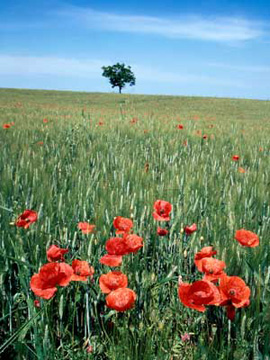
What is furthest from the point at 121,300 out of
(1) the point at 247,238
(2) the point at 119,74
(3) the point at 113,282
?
(2) the point at 119,74

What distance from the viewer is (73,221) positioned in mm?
1373

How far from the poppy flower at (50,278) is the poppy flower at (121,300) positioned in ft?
0.33

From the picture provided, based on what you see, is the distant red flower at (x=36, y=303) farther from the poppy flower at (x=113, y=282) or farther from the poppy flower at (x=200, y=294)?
the poppy flower at (x=200, y=294)

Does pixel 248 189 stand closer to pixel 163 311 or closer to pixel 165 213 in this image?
pixel 165 213

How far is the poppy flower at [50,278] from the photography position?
73cm

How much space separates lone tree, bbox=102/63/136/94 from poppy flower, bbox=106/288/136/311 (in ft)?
165

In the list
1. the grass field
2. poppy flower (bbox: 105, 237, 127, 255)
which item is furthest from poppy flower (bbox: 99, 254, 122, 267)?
the grass field

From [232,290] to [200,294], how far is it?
0.10 meters

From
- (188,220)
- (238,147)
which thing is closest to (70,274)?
(188,220)

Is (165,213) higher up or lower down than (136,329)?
higher up

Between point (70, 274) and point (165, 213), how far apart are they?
1.32 ft

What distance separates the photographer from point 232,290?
76 centimetres

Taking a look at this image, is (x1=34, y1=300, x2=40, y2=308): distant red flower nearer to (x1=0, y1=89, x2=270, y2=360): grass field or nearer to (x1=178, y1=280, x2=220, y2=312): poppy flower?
(x1=0, y1=89, x2=270, y2=360): grass field

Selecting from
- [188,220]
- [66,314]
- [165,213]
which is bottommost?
[66,314]
